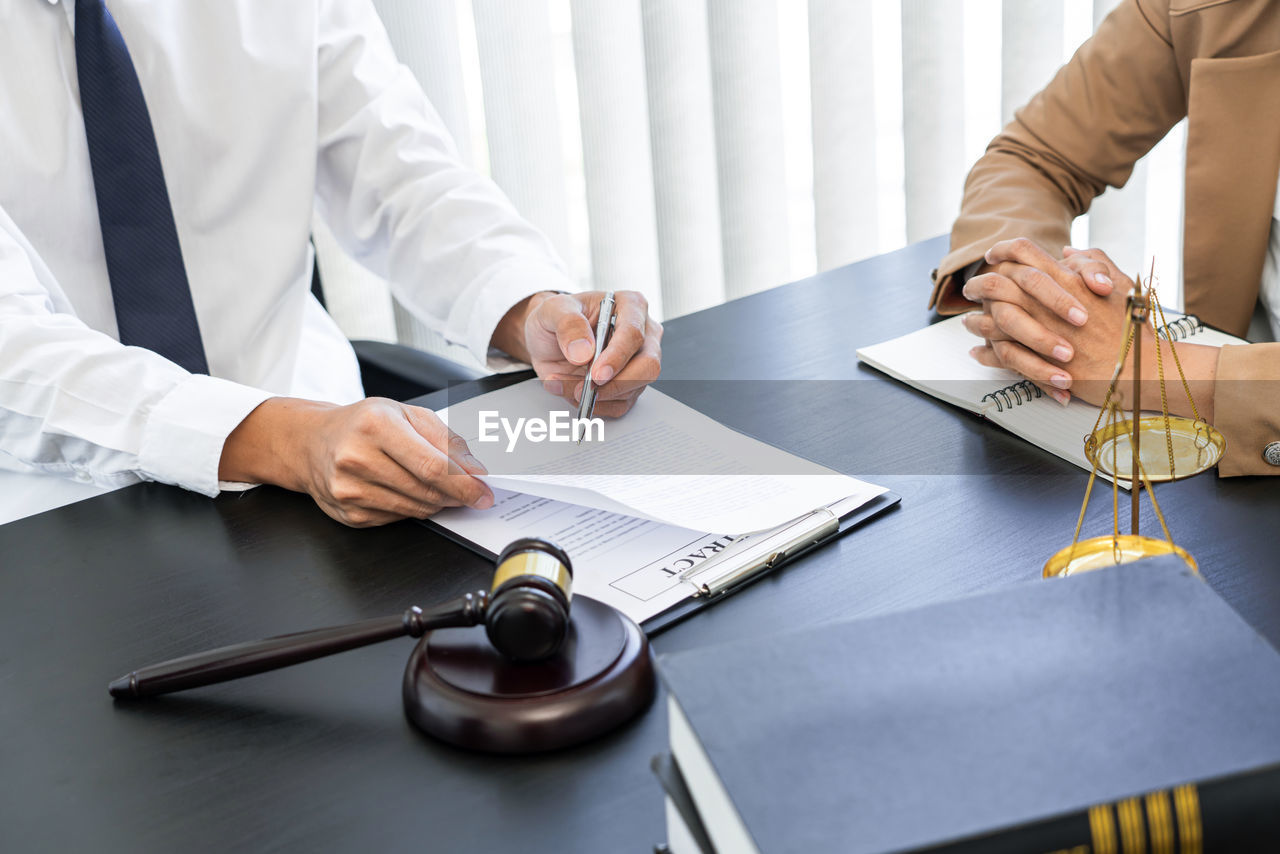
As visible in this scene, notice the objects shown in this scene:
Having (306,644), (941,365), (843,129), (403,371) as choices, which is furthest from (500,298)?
(843,129)

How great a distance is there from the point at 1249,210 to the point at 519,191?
1286 millimetres

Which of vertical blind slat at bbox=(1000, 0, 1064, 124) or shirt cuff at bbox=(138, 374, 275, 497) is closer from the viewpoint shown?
shirt cuff at bbox=(138, 374, 275, 497)

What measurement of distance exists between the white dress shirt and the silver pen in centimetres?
19

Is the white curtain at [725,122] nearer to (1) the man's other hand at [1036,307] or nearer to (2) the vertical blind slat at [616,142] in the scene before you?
(2) the vertical blind slat at [616,142]

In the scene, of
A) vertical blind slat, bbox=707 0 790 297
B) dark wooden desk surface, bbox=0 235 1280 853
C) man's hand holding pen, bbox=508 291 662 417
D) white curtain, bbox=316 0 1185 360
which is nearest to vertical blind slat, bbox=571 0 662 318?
white curtain, bbox=316 0 1185 360

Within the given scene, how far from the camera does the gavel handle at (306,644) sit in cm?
62

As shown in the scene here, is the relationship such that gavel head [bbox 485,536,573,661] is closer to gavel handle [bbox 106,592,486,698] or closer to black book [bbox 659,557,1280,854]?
gavel handle [bbox 106,592,486,698]

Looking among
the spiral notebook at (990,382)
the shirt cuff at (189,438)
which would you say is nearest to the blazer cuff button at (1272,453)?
the spiral notebook at (990,382)

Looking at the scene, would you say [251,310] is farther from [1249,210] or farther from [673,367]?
[1249,210]

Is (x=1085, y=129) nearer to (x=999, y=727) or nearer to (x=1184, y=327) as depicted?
(x=1184, y=327)

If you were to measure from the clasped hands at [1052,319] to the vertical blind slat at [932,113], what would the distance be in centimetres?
133

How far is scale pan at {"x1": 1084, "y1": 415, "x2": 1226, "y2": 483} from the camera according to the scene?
0.77 m

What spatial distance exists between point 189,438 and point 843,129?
5.61 feet

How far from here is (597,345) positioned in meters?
1.02
